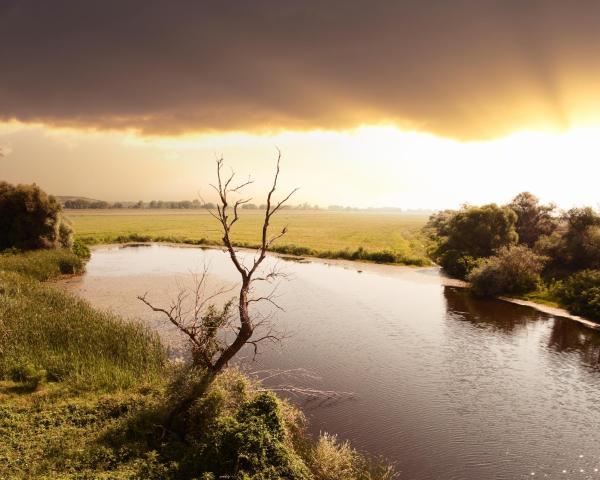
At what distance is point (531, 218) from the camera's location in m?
59.2

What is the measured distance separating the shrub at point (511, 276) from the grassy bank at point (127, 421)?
30.8 m

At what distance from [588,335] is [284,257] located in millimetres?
39683

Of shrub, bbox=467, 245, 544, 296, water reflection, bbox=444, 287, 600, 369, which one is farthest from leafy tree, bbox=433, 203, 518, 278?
water reflection, bbox=444, 287, 600, 369

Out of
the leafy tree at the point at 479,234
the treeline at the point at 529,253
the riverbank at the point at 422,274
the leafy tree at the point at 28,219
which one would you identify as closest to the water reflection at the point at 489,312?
the riverbank at the point at 422,274

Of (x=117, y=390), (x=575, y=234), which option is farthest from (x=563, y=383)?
(x=575, y=234)

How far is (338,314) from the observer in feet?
106

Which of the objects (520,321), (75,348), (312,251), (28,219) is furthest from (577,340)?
(28,219)

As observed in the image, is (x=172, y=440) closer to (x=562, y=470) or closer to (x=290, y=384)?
(x=290, y=384)

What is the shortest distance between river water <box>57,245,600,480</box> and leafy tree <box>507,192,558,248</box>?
2168 cm

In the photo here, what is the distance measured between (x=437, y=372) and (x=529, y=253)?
1006 inches

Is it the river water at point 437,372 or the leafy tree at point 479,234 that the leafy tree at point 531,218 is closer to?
the leafy tree at point 479,234

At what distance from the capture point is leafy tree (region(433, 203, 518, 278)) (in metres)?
52.7

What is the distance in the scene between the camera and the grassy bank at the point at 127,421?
11945 mm

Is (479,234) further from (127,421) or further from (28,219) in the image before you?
(28,219)
